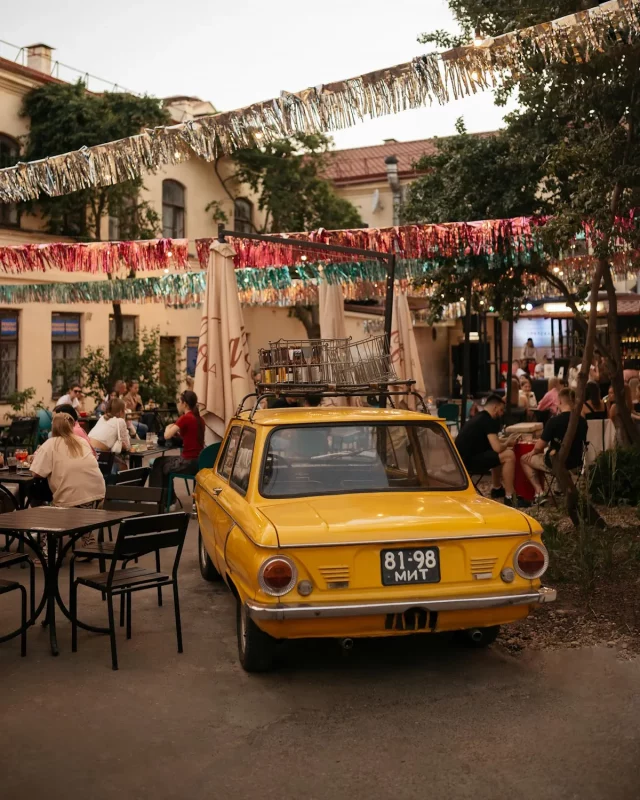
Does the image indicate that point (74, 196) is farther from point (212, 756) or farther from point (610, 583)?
point (212, 756)

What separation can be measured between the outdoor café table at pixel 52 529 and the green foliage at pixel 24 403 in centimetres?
1419

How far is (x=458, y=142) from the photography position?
49.3 feet

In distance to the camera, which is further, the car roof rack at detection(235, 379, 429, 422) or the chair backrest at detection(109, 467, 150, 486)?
the chair backrest at detection(109, 467, 150, 486)

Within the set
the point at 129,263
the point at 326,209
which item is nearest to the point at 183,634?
the point at 129,263

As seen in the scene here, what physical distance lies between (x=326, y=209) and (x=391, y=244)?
19.4 metres

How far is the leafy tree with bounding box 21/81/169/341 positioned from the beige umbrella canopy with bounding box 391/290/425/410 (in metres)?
10.9

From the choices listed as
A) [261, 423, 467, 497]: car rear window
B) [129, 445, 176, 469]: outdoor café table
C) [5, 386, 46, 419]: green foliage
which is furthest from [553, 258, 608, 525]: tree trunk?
[5, 386, 46, 419]: green foliage

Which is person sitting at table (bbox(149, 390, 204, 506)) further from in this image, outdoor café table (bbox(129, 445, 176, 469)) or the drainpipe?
the drainpipe

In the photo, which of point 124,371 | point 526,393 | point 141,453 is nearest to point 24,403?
point 124,371

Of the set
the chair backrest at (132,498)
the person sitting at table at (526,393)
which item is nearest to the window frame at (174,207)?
the person sitting at table at (526,393)

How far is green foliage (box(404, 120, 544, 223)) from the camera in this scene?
14.0 m

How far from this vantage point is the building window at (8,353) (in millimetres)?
22562

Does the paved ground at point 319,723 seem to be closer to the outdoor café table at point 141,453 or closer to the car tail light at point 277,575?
the car tail light at point 277,575

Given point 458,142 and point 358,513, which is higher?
point 458,142
